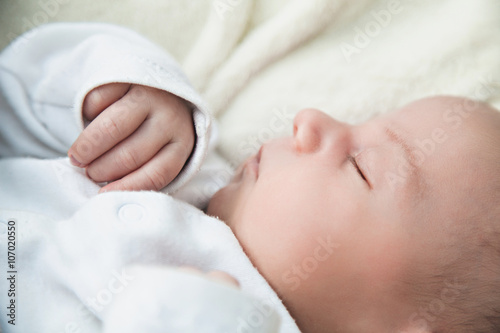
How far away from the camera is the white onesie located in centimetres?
67

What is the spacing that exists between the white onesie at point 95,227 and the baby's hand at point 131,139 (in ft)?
0.13

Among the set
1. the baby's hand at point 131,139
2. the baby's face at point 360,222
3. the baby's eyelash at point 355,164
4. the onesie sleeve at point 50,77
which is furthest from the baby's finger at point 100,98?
the baby's eyelash at point 355,164

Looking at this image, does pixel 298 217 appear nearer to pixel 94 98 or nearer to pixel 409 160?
pixel 409 160

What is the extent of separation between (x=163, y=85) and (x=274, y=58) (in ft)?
1.81

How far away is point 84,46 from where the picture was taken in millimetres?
1243

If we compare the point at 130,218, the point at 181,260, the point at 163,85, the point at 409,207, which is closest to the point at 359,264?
the point at 409,207

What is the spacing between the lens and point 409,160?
97 centimetres

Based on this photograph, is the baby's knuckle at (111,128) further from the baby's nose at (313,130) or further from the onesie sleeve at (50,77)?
the baby's nose at (313,130)

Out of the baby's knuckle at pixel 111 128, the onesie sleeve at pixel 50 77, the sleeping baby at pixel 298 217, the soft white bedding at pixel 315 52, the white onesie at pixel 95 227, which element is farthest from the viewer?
the soft white bedding at pixel 315 52

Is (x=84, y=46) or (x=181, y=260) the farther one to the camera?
(x=84, y=46)

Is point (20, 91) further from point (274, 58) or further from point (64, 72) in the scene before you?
point (274, 58)

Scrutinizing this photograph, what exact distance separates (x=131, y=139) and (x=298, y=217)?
43 cm

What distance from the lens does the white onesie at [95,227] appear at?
2.19 feet

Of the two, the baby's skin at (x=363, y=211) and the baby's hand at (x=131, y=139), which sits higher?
the baby's skin at (x=363, y=211)
